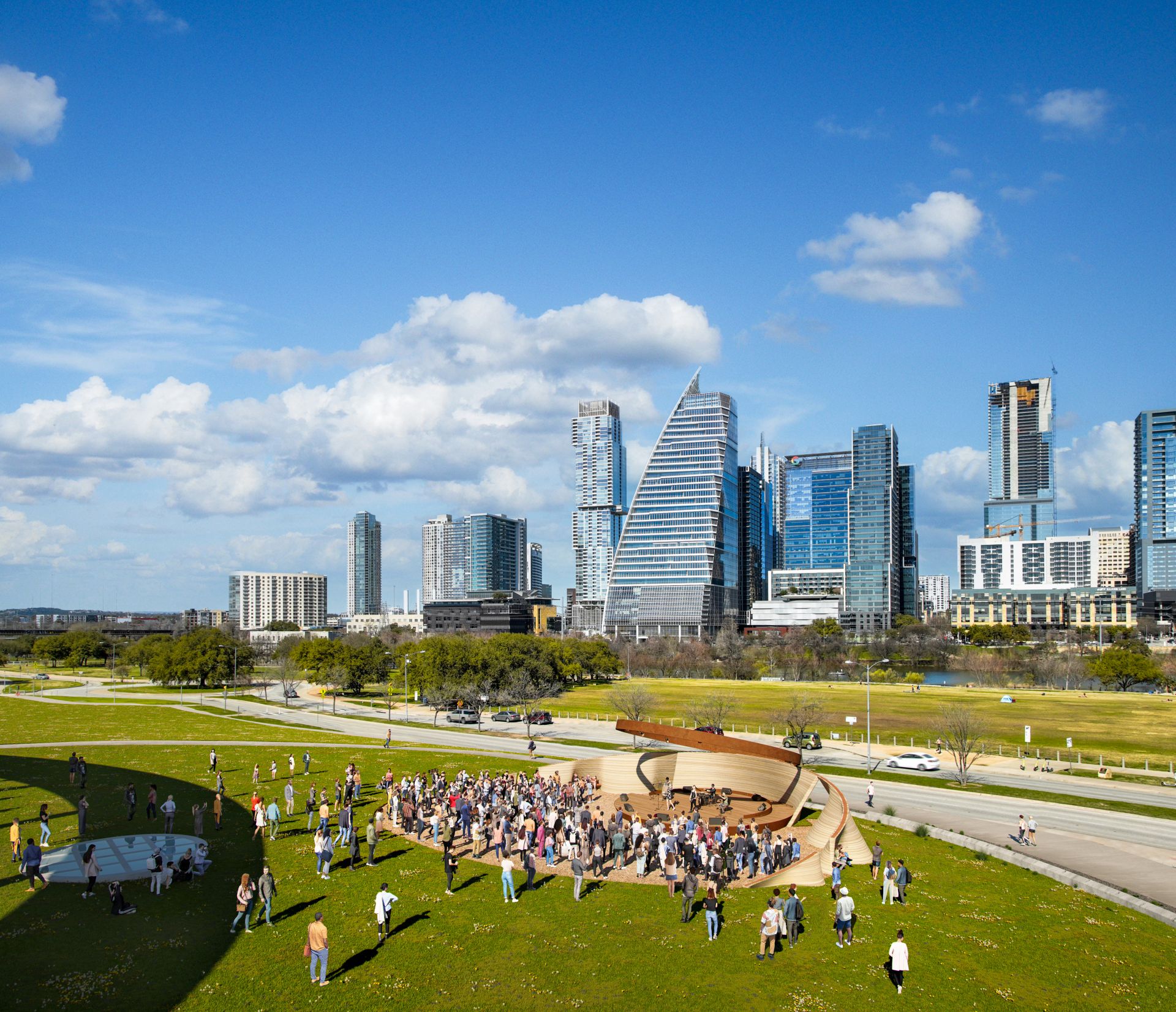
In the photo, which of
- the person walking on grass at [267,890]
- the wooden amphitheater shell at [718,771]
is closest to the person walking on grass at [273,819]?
the person walking on grass at [267,890]

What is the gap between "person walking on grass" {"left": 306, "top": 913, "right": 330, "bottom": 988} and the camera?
18.0 metres

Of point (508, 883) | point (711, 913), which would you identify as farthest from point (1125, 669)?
point (508, 883)

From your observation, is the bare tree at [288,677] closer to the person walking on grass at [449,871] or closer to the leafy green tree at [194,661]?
the leafy green tree at [194,661]

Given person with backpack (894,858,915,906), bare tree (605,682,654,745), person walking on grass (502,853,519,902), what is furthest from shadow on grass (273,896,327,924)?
bare tree (605,682,654,745)

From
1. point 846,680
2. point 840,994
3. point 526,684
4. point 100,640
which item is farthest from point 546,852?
point 100,640

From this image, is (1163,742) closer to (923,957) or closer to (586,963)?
(923,957)

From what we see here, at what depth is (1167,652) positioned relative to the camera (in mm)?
138500

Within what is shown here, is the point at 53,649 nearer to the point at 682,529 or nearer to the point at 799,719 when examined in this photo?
the point at 682,529

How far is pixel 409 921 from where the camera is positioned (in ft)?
72.8

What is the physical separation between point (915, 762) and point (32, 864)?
145 feet

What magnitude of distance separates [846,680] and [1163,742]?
6547cm

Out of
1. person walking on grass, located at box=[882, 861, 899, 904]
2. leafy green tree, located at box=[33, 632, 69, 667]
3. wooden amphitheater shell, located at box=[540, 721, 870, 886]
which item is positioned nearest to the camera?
person walking on grass, located at box=[882, 861, 899, 904]

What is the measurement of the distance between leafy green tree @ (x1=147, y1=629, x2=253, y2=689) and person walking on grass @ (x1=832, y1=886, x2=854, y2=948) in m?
92.8

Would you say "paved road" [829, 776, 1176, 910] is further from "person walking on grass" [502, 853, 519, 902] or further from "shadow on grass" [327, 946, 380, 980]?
"shadow on grass" [327, 946, 380, 980]
